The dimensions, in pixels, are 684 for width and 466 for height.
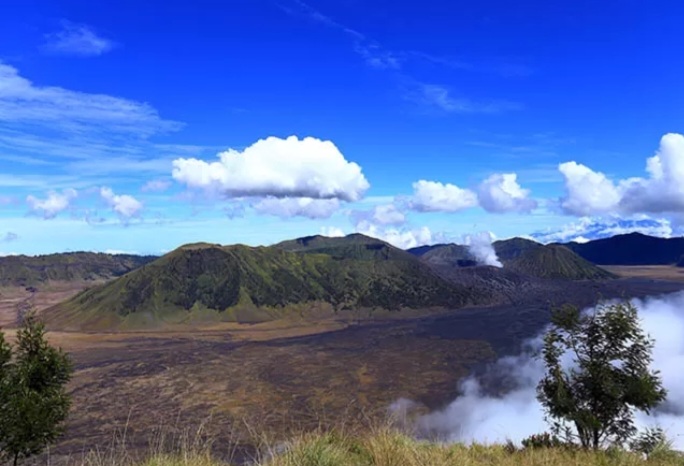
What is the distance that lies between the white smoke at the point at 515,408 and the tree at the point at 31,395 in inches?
1040

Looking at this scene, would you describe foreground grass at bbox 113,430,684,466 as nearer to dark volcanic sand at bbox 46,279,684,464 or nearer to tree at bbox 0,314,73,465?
tree at bbox 0,314,73,465

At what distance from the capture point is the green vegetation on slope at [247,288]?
405ft

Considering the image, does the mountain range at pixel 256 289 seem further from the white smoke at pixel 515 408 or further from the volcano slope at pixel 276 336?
the white smoke at pixel 515 408

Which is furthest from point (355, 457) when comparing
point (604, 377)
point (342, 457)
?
point (604, 377)

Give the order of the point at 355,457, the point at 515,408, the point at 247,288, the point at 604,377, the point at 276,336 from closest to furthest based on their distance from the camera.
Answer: the point at 355,457 < the point at 604,377 < the point at 515,408 < the point at 276,336 < the point at 247,288

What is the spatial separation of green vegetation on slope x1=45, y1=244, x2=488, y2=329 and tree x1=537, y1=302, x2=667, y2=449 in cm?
11353

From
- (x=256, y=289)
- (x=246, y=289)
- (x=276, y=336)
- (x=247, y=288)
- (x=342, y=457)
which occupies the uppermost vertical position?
(x=342, y=457)

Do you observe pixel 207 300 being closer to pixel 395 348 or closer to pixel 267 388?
pixel 395 348

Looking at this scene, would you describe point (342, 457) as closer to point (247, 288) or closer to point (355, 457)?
point (355, 457)

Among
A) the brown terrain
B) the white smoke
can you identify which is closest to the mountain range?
the brown terrain

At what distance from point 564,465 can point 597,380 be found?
465 inches

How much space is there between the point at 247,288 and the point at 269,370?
190ft

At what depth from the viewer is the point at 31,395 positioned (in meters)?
14.8

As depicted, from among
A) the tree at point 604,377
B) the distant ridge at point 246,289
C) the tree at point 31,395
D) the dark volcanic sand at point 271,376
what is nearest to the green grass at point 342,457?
the tree at point 604,377
